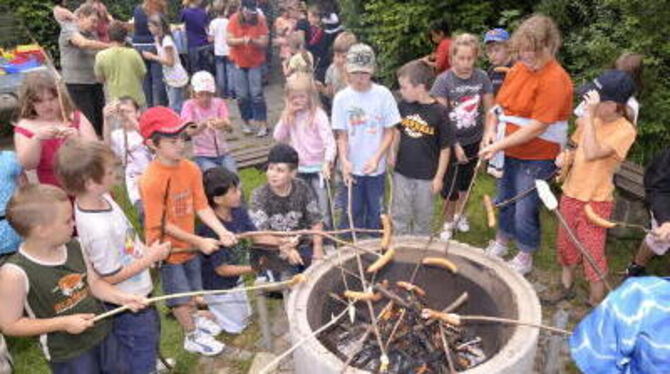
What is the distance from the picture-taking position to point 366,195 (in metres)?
4.93

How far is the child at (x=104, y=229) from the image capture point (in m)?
2.99

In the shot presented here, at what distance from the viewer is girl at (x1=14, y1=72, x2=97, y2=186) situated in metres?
3.86

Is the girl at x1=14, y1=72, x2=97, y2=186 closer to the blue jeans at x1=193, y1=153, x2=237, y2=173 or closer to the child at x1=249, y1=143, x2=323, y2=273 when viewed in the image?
the child at x1=249, y1=143, x2=323, y2=273

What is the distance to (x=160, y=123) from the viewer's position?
Result: 362 cm

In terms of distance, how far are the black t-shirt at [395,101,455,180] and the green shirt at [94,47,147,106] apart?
128 inches

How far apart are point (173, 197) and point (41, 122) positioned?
1.12 meters

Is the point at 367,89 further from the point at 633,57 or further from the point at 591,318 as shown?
the point at 591,318

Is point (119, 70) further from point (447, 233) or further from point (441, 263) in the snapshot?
point (441, 263)

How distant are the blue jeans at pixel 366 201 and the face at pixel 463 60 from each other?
1095mm

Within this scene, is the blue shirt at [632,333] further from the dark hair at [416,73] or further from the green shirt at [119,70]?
the green shirt at [119,70]

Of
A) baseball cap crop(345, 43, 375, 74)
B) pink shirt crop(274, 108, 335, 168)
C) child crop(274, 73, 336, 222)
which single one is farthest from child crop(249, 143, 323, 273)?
baseball cap crop(345, 43, 375, 74)

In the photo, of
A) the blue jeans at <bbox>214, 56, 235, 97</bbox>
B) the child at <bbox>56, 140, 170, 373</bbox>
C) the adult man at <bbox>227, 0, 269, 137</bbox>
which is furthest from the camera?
the blue jeans at <bbox>214, 56, 235, 97</bbox>

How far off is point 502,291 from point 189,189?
196 cm

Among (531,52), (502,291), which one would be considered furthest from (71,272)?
(531,52)
